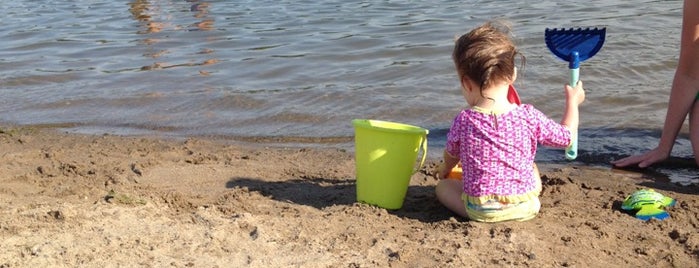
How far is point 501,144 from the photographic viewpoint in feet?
11.6

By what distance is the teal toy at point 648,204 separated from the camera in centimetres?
368

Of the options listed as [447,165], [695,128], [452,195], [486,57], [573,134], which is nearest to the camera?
[486,57]

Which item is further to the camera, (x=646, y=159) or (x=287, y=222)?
(x=646, y=159)

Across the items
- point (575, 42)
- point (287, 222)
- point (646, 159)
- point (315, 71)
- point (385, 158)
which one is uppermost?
point (575, 42)

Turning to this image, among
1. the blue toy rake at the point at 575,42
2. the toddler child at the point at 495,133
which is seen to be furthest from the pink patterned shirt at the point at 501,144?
the blue toy rake at the point at 575,42

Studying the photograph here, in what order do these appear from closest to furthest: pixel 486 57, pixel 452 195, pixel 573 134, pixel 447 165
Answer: pixel 486 57 < pixel 573 134 < pixel 452 195 < pixel 447 165

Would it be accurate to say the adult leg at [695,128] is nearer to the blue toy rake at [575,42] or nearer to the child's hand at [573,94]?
the blue toy rake at [575,42]

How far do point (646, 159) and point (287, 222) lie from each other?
2289 millimetres

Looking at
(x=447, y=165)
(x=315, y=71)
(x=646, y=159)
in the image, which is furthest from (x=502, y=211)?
(x=315, y=71)

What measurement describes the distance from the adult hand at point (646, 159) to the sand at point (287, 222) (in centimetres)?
7

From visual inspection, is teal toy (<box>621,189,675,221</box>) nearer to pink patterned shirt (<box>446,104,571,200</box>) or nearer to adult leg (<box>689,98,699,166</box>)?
pink patterned shirt (<box>446,104,571,200</box>)

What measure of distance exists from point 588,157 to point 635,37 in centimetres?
328

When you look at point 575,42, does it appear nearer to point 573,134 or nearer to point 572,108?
point 572,108

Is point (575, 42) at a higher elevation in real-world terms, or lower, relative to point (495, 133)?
higher
